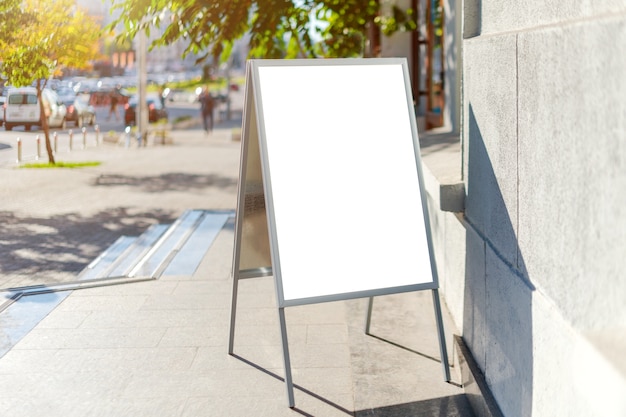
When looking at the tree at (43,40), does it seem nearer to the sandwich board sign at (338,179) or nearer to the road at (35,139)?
the road at (35,139)

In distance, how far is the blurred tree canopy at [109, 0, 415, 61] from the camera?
10445 mm

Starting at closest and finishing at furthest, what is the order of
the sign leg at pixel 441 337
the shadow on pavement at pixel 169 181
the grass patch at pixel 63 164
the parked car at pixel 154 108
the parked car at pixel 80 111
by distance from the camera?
the sign leg at pixel 441 337 < the grass patch at pixel 63 164 < the parked car at pixel 80 111 < the shadow on pavement at pixel 169 181 < the parked car at pixel 154 108

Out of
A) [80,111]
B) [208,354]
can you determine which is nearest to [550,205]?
[208,354]

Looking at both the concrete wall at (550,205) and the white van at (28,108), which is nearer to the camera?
the concrete wall at (550,205)

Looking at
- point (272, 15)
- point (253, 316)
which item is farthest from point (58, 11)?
point (253, 316)

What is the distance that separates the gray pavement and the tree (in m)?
2.42

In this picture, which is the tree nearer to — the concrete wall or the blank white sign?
the blank white sign

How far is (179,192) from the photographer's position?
16203 mm

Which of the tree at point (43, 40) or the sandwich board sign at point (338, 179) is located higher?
the tree at point (43, 40)

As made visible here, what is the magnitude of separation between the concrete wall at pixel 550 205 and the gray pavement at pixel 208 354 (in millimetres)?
719

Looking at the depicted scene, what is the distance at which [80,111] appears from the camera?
54.1 ft

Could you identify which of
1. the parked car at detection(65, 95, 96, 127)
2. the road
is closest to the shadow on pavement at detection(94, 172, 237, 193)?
the road

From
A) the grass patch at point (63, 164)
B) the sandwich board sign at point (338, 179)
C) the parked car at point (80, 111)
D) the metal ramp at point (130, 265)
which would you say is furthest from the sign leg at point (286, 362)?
the parked car at point (80, 111)

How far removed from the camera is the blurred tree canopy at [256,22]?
1045cm
